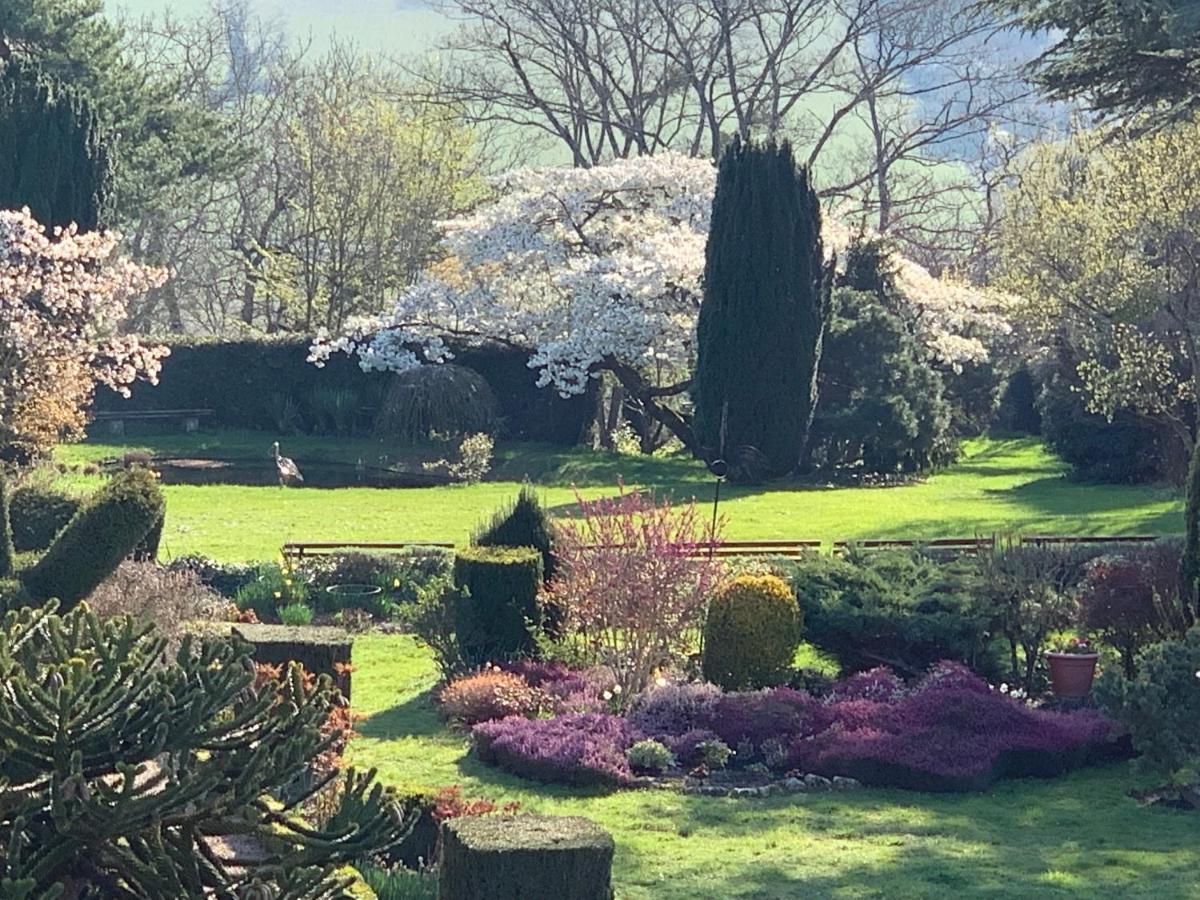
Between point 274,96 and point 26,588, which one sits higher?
point 274,96

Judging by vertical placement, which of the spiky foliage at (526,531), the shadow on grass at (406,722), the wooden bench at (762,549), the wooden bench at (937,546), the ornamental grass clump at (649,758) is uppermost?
the spiky foliage at (526,531)

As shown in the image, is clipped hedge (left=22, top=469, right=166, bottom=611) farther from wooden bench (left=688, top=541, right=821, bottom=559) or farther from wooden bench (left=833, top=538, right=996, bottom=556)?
wooden bench (left=688, top=541, right=821, bottom=559)

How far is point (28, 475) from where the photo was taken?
20.4 metres

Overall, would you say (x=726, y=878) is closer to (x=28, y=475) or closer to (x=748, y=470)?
(x=28, y=475)

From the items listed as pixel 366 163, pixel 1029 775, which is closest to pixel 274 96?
pixel 366 163

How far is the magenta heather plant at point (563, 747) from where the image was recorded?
10.4 meters

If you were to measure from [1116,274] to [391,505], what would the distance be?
12.3 metres

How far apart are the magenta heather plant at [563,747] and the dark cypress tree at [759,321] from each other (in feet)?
56.5

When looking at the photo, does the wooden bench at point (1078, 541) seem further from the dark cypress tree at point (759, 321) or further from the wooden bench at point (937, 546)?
the dark cypress tree at point (759, 321)

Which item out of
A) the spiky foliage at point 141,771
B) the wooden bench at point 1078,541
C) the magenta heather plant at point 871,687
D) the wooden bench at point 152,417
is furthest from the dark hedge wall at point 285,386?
the spiky foliage at point 141,771

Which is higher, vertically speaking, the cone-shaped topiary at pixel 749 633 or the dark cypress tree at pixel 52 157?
the dark cypress tree at pixel 52 157

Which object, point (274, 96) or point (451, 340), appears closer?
point (451, 340)

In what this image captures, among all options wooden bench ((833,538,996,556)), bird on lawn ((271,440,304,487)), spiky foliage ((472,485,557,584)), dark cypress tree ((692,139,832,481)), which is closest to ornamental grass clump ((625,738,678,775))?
spiky foliage ((472,485,557,584))

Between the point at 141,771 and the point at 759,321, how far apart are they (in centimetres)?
2433
